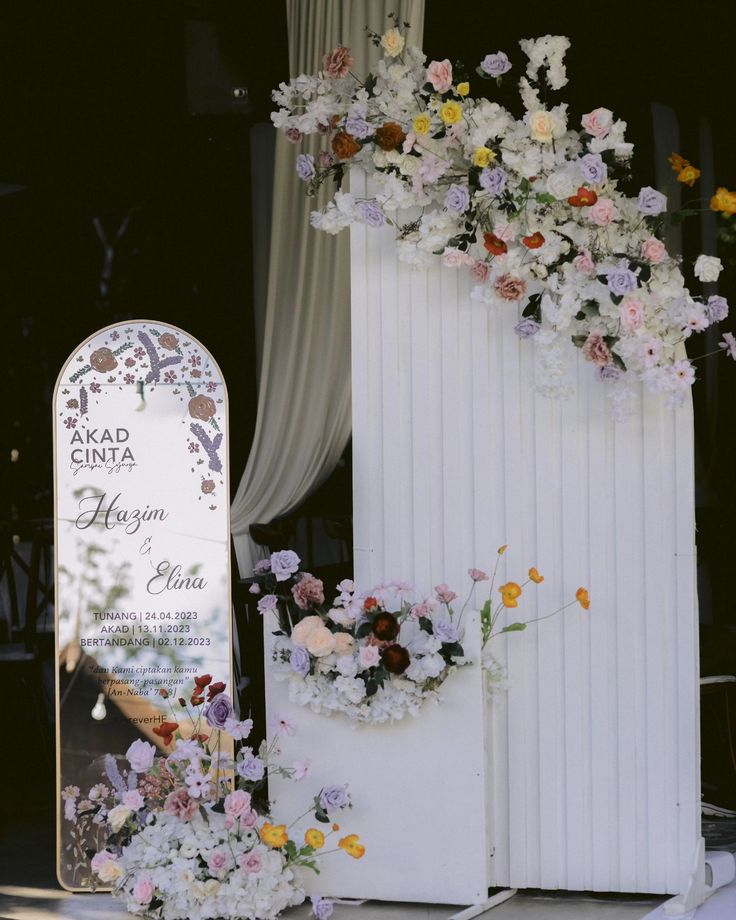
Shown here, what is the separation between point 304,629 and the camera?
3.18 metres

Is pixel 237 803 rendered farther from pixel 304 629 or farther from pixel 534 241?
pixel 534 241

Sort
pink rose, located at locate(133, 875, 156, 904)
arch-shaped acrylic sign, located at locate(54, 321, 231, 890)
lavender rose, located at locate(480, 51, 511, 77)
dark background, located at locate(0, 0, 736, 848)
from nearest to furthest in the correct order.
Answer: pink rose, located at locate(133, 875, 156, 904)
lavender rose, located at locate(480, 51, 511, 77)
arch-shaped acrylic sign, located at locate(54, 321, 231, 890)
dark background, located at locate(0, 0, 736, 848)

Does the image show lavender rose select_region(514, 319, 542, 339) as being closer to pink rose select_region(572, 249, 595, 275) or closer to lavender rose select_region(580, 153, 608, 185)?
pink rose select_region(572, 249, 595, 275)

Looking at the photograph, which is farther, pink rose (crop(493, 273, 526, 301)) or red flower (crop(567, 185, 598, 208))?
pink rose (crop(493, 273, 526, 301))

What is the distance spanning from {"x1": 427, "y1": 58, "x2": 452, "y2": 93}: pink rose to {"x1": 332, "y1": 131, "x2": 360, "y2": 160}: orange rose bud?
0.25m

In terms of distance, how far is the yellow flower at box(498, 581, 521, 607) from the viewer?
311cm

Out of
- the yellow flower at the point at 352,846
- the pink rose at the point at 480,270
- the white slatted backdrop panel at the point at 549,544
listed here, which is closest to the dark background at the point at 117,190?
the white slatted backdrop panel at the point at 549,544

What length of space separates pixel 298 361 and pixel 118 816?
2.23m

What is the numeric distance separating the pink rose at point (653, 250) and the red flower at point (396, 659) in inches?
44.5

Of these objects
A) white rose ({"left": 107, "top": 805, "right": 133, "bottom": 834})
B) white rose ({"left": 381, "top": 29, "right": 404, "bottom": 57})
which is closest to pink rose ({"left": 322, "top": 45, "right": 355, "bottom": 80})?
white rose ({"left": 381, "top": 29, "right": 404, "bottom": 57})

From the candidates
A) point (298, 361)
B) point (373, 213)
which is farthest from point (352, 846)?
point (298, 361)

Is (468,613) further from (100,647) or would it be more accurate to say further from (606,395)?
(100,647)

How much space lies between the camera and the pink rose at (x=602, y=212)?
120 inches

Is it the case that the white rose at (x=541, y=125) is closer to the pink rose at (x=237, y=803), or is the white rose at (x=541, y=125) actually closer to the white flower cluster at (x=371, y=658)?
the white flower cluster at (x=371, y=658)
